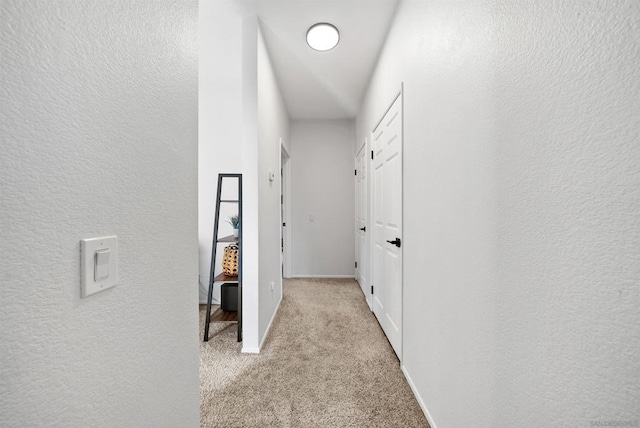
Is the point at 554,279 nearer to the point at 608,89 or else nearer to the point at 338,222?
the point at 608,89

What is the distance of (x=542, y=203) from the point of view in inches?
28.4

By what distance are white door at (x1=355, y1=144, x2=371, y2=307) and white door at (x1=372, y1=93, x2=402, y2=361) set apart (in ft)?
1.48

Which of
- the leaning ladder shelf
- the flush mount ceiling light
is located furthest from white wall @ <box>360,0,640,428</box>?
the leaning ladder shelf

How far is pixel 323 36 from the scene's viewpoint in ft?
7.80

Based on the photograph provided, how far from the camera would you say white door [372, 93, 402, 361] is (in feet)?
6.78

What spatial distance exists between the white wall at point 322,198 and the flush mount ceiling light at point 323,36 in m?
2.02

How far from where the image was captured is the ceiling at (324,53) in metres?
2.07

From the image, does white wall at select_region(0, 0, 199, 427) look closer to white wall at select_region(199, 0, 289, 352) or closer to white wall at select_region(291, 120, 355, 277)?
white wall at select_region(199, 0, 289, 352)

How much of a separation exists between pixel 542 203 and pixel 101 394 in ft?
3.52

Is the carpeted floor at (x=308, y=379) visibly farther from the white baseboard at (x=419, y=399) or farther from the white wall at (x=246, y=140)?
the white wall at (x=246, y=140)

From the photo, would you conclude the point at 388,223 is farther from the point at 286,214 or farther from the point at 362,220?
the point at 286,214

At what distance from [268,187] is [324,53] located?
1.33 meters

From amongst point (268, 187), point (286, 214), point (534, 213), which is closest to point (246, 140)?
point (268, 187)

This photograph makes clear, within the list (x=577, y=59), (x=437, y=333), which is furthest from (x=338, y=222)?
(x=577, y=59)
